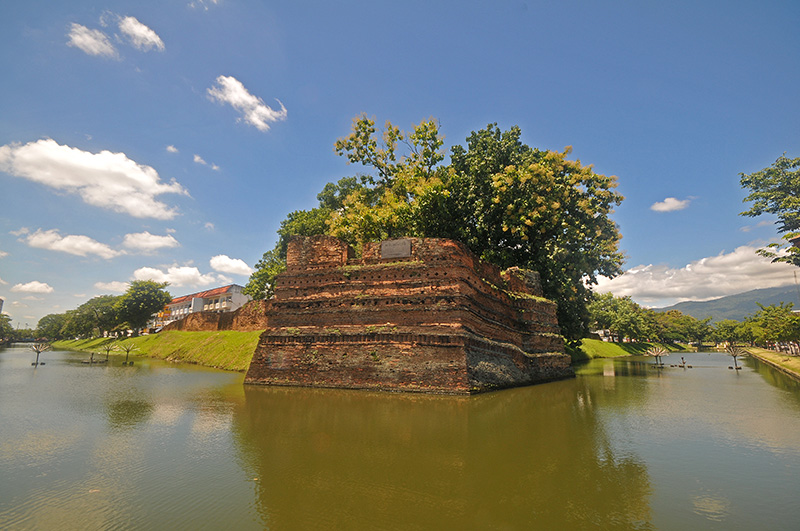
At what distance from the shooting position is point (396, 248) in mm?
13695

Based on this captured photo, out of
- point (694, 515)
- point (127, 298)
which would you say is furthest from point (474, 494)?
point (127, 298)

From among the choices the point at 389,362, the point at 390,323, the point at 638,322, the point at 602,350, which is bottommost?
the point at 602,350

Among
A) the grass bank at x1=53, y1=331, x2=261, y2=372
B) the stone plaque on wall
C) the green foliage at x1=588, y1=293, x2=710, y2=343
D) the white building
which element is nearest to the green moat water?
the stone plaque on wall

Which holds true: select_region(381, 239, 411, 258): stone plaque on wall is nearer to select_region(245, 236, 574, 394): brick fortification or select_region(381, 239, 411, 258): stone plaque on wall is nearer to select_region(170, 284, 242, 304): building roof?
select_region(245, 236, 574, 394): brick fortification

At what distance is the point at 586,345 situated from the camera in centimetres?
4078

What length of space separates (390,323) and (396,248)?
2.78 metres

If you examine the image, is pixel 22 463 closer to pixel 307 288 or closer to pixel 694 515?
pixel 694 515

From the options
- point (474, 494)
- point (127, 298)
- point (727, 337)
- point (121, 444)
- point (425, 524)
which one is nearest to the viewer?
point (425, 524)

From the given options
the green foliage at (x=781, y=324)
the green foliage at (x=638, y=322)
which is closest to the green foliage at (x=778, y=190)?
the green foliage at (x=781, y=324)

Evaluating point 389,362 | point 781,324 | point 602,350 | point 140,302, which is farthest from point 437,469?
point 140,302

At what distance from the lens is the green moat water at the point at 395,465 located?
12.3 ft

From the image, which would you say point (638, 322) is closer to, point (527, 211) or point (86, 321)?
point (527, 211)

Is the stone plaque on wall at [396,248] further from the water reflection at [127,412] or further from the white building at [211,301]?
the white building at [211,301]

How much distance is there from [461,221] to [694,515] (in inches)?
656
